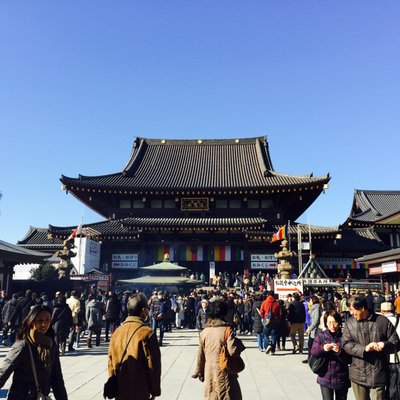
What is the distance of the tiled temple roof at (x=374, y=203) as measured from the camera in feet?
120

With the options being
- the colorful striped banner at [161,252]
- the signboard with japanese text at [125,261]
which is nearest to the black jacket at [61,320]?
the signboard with japanese text at [125,261]

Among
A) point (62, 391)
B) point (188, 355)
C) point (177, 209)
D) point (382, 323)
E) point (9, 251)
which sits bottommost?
point (188, 355)

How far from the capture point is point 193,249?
96.1 feet

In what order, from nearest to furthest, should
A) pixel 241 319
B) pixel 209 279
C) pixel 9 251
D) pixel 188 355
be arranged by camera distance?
pixel 188 355 → pixel 241 319 → pixel 9 251 → pixel 209 279

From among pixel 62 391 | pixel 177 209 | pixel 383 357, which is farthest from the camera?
pixel 177 209

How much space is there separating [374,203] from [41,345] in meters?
40.0

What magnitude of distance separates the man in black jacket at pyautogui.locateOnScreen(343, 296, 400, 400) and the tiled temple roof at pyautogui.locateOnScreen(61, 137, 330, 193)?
81.4ft

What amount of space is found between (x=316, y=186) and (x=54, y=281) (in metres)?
18.8

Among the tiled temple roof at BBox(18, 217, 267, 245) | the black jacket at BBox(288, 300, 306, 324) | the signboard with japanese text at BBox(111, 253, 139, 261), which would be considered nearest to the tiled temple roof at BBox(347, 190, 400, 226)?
the tiled temple roof at BBox(18, 217, 267, 245)

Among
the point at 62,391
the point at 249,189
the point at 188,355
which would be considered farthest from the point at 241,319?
the point at 249,189

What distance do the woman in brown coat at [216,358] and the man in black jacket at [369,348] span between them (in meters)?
1.28

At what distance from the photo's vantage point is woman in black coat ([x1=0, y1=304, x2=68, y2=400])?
3547 mm

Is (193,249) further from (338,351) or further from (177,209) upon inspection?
(338,351)

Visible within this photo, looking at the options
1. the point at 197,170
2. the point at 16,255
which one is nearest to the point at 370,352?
the point at 16,255
